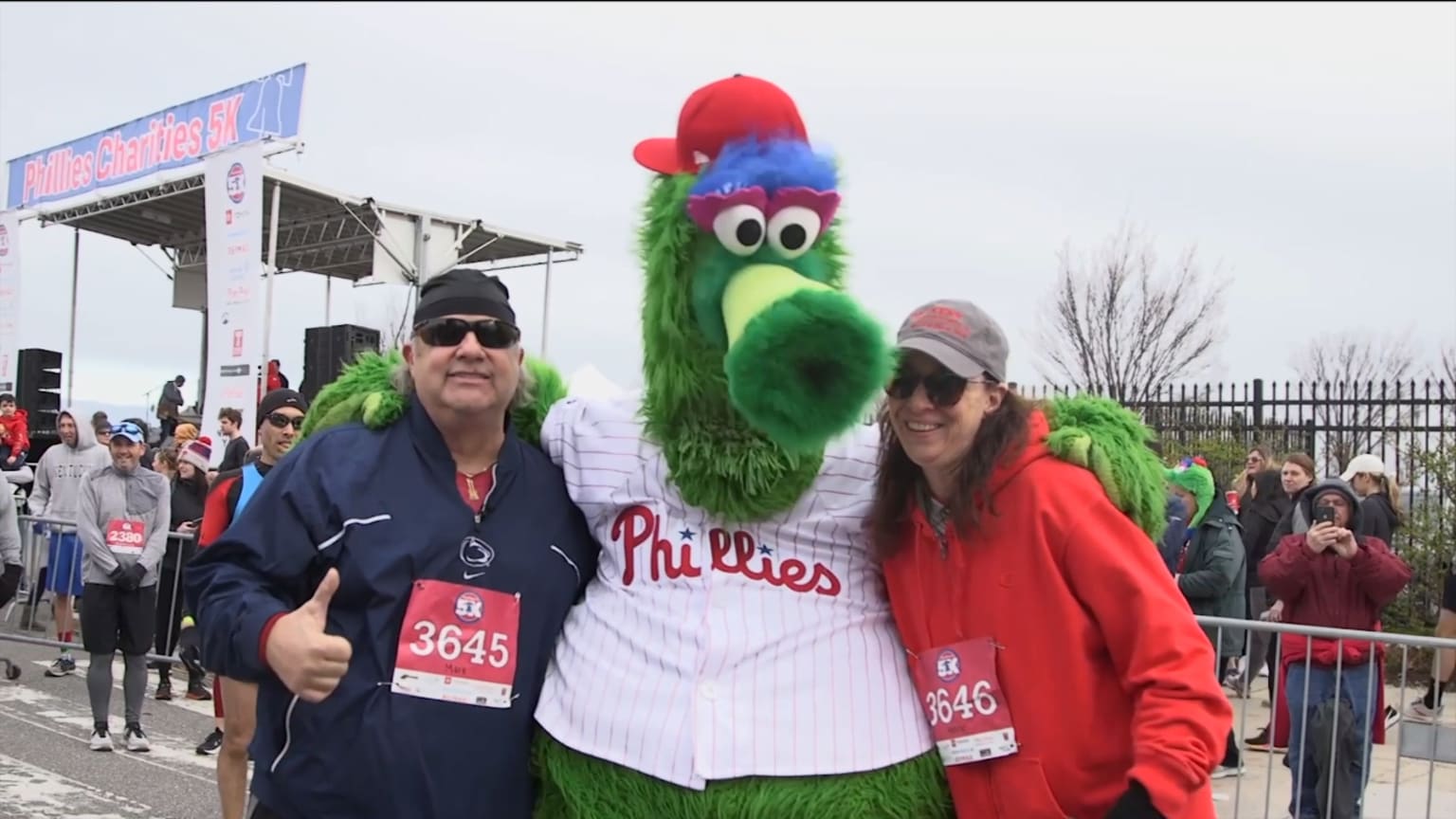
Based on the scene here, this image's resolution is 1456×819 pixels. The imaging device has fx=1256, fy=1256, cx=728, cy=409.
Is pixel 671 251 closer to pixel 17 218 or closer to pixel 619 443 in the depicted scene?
pixel 619 443

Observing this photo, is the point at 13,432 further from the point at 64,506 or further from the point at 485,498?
the point at 485,498

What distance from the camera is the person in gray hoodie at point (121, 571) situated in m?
6.79

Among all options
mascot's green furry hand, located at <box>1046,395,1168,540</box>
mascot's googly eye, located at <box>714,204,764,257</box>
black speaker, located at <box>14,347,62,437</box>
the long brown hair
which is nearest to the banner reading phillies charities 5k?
black speaker, located at <box>14,347,62,437</box>

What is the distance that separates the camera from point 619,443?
2.60 metres

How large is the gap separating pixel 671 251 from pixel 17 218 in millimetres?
17960

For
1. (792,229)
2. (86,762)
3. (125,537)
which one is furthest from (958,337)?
(125,537)

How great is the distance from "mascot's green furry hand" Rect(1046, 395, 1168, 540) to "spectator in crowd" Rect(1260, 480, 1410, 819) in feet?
10.7

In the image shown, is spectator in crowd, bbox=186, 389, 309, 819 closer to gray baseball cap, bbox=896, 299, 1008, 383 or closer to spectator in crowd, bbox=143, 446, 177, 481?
gray baseball cap, bbox=896, 299, 1008, 383

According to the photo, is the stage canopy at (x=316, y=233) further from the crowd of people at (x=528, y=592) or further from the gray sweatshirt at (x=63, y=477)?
the crowd of people at (x=528, y=592)

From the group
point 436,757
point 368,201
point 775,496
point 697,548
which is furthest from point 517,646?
point 368,201

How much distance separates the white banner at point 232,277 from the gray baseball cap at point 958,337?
9556 millimetres

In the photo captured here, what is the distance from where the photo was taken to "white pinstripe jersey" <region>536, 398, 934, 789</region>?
232 cm

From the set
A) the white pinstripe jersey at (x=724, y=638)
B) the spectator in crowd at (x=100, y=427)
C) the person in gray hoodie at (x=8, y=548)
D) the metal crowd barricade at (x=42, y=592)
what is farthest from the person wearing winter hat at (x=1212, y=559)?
the spectator in crowd at (x=100, y=427)

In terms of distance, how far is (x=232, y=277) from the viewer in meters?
11.7
